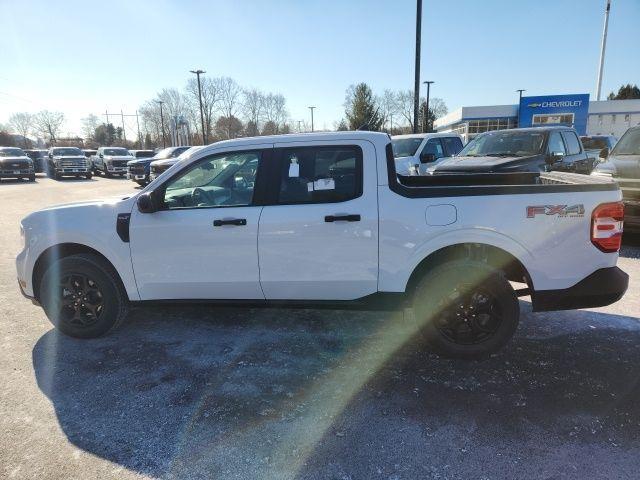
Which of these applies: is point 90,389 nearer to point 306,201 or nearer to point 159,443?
point 159,443

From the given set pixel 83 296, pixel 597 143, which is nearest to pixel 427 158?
pixel 597 143

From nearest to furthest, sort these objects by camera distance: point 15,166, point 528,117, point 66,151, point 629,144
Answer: point 629,144, point 15,166, point 66,151, point 528,117

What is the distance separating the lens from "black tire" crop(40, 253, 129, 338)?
13.5ft

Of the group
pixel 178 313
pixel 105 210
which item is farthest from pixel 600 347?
pixel 105 210

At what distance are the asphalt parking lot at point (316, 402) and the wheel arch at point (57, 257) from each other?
587 millimetres

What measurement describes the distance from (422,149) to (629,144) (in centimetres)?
471

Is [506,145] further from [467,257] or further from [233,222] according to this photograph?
[233,222]

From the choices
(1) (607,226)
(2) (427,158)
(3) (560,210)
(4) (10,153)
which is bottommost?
(1) (607,226)

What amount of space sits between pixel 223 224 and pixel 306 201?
73 cm

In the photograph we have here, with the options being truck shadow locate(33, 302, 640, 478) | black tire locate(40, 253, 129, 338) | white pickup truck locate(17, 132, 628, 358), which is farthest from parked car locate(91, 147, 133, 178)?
white pickup truck locate(17, 132, 628, 358)

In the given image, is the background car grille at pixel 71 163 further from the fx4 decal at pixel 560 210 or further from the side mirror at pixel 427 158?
the fx4 decal at pixel 560 210

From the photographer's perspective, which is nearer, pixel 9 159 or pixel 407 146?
pixel 407 146

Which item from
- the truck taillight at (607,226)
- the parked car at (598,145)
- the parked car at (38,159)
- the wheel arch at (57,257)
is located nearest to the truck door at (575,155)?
the parked car at (598,145)

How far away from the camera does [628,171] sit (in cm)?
747
